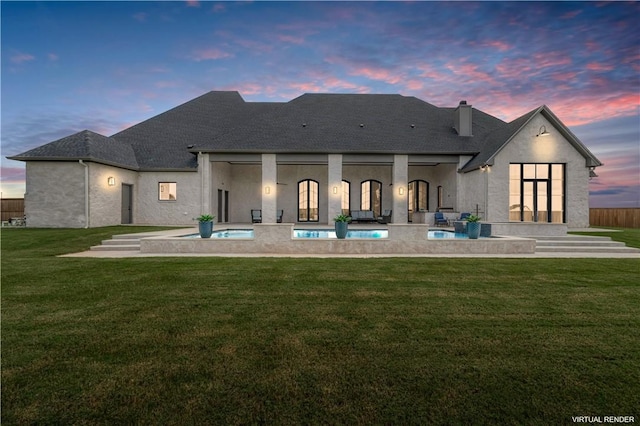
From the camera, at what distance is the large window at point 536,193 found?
1705 centimetres

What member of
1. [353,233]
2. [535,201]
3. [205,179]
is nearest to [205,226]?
→ [353,233]

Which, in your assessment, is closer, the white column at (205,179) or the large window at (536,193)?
the large window at (536,193)

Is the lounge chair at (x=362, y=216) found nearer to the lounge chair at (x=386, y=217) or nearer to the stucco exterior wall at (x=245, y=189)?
the lounge chair at (x=386, y=217)

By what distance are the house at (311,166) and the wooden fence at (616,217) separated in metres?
5.46

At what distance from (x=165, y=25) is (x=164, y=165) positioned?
7870mm

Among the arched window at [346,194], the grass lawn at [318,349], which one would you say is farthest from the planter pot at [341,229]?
the arched window at [346,194]

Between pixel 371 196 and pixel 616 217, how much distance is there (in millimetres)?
16764

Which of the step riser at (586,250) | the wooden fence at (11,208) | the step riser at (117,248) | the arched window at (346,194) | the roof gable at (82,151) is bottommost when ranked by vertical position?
the step riser at (586,250)

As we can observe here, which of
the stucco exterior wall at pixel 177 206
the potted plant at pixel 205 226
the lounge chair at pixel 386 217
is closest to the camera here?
the potted plant at pixel 205 226

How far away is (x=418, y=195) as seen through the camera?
23719 millimetres

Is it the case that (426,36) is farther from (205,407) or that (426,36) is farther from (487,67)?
(205,407)

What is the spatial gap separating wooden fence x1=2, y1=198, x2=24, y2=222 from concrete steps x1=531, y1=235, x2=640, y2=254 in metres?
29.0

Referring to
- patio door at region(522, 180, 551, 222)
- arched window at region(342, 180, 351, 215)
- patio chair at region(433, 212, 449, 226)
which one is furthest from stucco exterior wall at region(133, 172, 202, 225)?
patio door at region(522, 180, 551, 222)

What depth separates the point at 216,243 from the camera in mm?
10602
